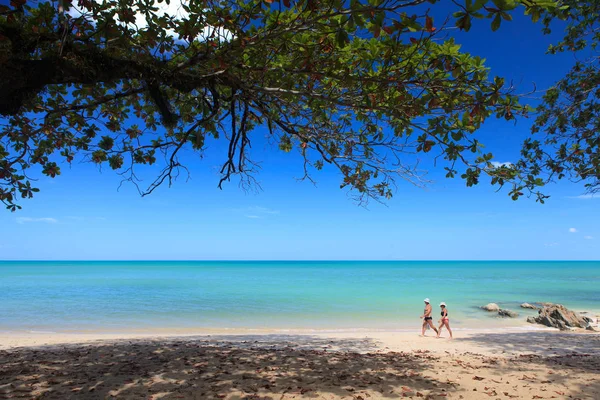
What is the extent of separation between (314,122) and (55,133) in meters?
4.14

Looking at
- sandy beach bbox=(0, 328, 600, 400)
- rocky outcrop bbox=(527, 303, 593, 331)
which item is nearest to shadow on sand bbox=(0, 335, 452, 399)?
sandy beach bbox=(0, 328, 600, 400)

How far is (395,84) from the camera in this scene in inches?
173

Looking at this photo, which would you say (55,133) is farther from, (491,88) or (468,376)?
(468,376)

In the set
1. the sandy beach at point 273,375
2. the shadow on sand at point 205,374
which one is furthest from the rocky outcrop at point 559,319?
the shadow on sand at point 205,374

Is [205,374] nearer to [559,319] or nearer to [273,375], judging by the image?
[273,375]

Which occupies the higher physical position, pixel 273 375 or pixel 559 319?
pixel 273 375

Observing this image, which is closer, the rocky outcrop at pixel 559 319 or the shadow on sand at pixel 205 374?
the shadow on sand at pixel 205 374

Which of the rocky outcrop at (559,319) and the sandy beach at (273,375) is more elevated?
the sandy beach at (273,375)

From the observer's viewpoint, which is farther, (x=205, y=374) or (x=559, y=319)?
(x=559, y=319)

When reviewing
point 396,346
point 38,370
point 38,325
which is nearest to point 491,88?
point 38,370

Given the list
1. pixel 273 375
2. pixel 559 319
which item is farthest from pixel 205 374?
pixel 559 319

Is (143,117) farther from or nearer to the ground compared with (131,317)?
farther from the ground

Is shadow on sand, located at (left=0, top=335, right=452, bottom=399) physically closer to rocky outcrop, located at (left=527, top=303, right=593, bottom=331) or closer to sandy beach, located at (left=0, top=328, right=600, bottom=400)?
sandy beach, located at (left=0, top=328, right=600, bottom=400)

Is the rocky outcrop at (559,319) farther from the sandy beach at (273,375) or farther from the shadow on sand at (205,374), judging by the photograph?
the shadow on sand at (205,374)
